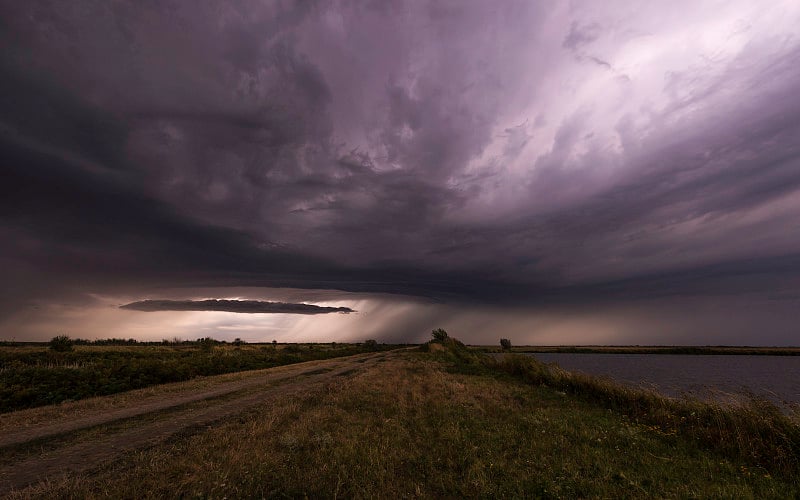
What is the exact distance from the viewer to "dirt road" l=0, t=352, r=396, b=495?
9.32 meters

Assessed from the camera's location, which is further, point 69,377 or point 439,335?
point 439,335

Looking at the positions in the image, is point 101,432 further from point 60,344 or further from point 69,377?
point 60,344

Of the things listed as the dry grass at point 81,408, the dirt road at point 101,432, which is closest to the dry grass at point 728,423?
the dirt road at point 101,432

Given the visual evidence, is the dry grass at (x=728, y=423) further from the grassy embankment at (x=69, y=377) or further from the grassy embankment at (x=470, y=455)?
the grassy embankment at (x=69, y=377)

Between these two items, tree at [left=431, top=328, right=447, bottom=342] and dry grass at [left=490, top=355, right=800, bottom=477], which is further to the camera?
tree at [left=431, top=328, right=447, bottom=342]

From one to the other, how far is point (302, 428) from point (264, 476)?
4231 mm

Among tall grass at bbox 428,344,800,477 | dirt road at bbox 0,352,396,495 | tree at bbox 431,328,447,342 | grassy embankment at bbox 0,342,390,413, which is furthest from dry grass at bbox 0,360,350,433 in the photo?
tree at bbox 431,328,447,342

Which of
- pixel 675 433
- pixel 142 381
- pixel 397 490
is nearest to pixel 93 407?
pixel 142 381

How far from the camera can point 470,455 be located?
9.66m

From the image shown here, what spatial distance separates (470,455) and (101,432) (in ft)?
44.3

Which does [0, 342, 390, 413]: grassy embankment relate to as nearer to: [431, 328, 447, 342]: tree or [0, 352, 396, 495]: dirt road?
[0, 352, 396, 495]: dirt road

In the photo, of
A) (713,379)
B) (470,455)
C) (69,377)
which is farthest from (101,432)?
(713,379)

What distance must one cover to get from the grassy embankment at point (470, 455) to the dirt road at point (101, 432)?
1320 millimetres

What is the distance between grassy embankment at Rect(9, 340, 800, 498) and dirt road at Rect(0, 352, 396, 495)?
132cm
